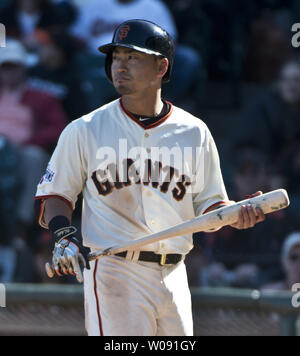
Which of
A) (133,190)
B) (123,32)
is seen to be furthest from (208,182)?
(123,32)

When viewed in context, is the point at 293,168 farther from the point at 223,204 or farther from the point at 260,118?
the point at 223,204

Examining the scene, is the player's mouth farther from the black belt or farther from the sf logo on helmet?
the black belt

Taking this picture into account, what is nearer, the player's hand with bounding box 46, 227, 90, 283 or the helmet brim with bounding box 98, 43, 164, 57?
the player's hand with bounding box 46, 227, 90, 283

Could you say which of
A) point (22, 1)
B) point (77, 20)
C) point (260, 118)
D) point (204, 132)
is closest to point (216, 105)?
point (260, 118)

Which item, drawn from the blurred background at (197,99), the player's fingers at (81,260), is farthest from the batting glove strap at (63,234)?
the blurred background at (197,99)

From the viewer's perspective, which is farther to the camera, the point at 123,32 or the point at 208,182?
the point at 208,182

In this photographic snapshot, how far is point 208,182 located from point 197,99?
383 centimetres

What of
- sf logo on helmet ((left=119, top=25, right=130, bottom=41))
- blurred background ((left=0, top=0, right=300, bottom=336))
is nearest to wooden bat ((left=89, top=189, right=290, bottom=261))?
sf logo on helmet ((left=119, top=25, right=130, bottom=41))

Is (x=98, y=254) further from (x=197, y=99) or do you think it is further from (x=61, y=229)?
(x=197, y=99)

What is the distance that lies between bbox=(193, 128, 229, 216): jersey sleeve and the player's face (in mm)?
404

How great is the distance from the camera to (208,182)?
14.6ft

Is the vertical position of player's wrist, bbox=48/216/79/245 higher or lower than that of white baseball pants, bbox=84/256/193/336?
higher

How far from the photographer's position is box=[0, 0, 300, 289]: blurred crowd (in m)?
7.10

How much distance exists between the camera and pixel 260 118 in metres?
7.75
